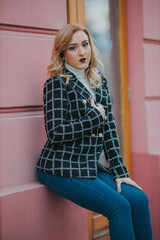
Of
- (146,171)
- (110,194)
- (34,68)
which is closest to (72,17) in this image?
(34,68)

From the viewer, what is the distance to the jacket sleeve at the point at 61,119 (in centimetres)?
212

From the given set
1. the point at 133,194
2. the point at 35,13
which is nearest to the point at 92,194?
the point at 133,194

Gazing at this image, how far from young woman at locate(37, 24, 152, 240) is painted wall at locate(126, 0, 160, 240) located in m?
1.17

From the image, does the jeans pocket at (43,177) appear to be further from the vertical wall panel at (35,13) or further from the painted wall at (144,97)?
the painted wall at (144,97)

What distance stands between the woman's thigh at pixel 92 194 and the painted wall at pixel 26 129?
0.32 metres

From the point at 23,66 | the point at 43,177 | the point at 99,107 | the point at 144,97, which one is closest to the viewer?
the point at 99,107

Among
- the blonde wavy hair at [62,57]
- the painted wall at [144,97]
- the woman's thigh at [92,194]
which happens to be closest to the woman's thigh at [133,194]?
the woman's thigh at [92,194]

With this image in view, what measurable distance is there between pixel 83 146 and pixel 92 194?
351mm

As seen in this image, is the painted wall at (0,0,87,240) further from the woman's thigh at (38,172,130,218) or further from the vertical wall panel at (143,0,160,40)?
the vertical wall panel at (143,0,160,40)

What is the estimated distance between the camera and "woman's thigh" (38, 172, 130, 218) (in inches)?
79.4

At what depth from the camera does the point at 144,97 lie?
3508mm

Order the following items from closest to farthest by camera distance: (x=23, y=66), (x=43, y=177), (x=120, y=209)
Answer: (x=120, y=209)
(x=43, y=177)
(x=23, y=66)

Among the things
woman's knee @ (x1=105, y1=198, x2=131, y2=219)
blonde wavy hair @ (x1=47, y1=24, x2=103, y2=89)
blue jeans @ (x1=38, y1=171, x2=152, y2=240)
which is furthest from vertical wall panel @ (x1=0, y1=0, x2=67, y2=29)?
woman's knee @ (x1=105, y1=198, x2=131, y2=219)

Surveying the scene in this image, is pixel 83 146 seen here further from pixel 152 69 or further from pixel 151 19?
pixel 151 19
